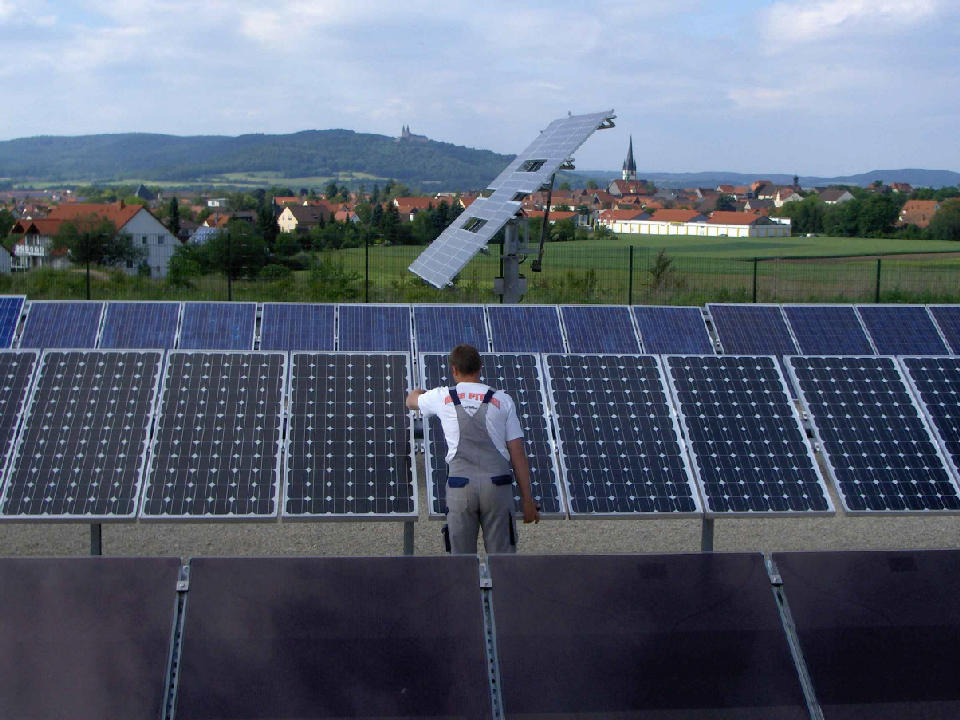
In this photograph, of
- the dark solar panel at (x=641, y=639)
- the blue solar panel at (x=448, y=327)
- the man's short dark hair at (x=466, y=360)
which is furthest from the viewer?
the blue solar panel at (x=448, y=327)

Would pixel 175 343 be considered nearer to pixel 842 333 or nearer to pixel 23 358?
pixel 23 358

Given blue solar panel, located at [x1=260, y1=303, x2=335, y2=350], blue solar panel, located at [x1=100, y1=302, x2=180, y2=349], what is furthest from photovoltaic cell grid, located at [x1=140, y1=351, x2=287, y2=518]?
blue solar panel, located at [x1=100, y1=302, x2=180, y2=349]

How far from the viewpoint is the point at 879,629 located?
480cm

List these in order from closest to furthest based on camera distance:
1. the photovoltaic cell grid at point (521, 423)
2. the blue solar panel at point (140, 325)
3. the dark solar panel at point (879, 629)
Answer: the dark solar panel at point (879, 629) < the photovoltaic cell grid at point (521, 423) < the blue solar panel at point (140, 325)

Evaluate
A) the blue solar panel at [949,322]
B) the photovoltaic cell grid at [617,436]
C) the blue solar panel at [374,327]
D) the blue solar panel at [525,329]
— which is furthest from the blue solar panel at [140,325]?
the blue solar panel at [949,322]

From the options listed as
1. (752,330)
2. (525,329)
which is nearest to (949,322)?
(752,330)

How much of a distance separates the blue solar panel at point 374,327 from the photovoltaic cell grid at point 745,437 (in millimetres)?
5871

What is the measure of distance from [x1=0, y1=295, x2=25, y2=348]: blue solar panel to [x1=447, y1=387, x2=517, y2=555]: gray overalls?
357 inches

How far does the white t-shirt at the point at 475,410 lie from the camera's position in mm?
6215

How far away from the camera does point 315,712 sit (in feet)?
14.4

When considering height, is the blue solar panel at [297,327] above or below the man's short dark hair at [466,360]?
below

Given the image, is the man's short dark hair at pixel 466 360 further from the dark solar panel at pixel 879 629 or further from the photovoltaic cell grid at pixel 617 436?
the dark solar panel at pixel 879 629

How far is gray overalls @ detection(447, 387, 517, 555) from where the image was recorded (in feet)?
20.4

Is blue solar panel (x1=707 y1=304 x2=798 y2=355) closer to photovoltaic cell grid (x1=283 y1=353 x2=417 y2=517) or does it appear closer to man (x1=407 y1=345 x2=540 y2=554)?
photovoltaic cell grid (x1=283 y1=353 x2=417 y2=517)
